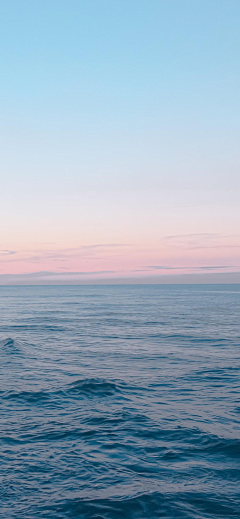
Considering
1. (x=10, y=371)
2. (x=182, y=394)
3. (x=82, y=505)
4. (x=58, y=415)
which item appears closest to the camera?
(x=82, y=505)

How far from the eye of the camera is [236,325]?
54031 millimetres

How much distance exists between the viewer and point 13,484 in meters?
11.7


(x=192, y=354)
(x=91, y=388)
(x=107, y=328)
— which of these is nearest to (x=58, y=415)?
(x=91, y=388)

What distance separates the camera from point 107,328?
168 feet

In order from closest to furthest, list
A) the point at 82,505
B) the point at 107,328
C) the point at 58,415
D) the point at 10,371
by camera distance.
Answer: the point at 82,505
the point at 58,415
the point at 10,371
the point at 107,328

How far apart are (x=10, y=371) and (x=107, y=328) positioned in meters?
25.0

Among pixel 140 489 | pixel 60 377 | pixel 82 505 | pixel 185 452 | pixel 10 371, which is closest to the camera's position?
pixel 82 505

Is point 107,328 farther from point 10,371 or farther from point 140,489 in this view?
point 140,489

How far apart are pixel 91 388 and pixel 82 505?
1129 centimetres

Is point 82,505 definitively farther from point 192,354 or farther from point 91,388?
point 192,354

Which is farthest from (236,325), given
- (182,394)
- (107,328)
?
(182,394)

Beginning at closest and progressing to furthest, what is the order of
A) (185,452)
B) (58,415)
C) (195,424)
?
(185,452) < (195,424) < (58,415)

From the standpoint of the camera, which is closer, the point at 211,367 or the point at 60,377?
the point at 60,377

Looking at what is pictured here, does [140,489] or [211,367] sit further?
[211,367]
